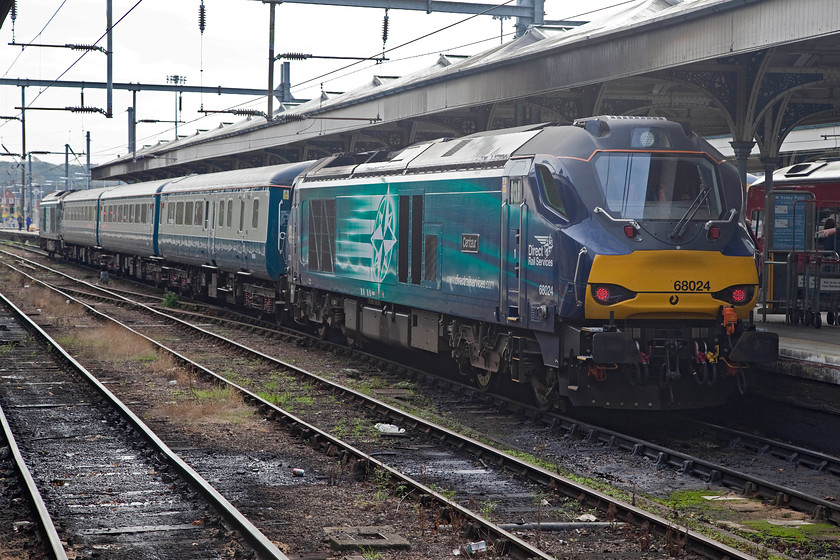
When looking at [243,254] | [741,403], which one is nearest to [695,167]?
[741,403]

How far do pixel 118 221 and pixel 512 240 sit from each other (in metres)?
30.7

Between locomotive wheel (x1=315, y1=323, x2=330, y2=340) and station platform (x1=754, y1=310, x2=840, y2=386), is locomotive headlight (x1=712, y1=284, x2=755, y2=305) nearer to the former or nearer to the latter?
station platform (x1=754, y1=310, x2=840, y2=386)

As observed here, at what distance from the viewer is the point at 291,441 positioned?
11.6m

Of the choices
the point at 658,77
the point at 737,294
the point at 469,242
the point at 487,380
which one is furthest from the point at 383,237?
the point at 737,294

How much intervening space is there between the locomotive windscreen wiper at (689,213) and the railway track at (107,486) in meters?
5.71

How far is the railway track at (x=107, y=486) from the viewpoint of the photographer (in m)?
7.71

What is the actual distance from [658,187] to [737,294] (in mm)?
1505

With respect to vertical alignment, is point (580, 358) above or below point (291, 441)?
above

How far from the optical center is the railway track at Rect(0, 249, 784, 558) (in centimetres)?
748

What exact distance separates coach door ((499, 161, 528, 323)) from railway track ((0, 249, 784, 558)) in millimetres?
1739

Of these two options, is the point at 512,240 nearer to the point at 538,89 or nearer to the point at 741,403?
the point at 741,403

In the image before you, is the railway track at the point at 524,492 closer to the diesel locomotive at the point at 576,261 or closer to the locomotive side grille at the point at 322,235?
the diesel locomotive at the point at 576,261

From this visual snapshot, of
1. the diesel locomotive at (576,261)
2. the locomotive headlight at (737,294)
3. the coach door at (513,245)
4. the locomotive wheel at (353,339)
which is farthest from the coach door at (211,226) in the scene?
the locomotive headlight at (737,294)

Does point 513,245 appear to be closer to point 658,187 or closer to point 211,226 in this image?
point 658,187
